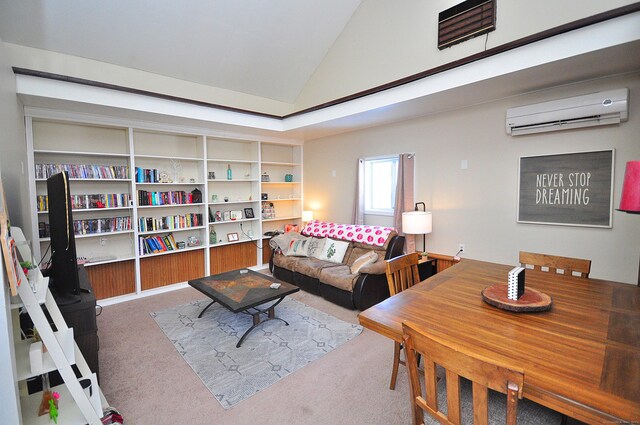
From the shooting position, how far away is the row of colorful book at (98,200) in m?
3.70

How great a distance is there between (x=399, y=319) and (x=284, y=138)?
4.60 metres

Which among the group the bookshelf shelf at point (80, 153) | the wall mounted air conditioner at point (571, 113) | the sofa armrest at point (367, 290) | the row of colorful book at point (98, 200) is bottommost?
the sofa armrest at point (367, 290)

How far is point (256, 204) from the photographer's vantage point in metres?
5.46

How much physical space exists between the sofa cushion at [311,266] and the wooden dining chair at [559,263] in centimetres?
225

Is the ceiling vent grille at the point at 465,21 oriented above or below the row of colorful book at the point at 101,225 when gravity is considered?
above

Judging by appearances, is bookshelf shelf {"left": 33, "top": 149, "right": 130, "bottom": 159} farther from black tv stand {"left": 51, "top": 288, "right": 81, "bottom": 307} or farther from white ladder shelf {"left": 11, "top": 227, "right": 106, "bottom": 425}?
white ladder shelf {"left": 11, "top": 227, "right": 106, "bottom": 425}

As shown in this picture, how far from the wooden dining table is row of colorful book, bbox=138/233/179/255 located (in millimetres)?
3691

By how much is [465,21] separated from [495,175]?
1.76 meters

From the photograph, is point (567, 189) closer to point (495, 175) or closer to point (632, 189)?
point (495, 175)

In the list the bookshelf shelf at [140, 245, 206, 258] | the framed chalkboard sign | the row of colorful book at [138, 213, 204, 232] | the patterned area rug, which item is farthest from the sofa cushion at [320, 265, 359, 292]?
the row of colorful book at [138, 213, 204, 232]

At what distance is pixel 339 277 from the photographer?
3.60 m

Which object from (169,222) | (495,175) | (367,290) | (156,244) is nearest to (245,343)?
(367,290)

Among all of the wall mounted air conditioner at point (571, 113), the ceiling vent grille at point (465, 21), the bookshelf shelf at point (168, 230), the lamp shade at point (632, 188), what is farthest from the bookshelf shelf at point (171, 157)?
the lamp shade at point (632, 188)

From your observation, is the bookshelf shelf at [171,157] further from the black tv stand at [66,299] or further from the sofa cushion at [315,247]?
the black tv stand at [66,299]
